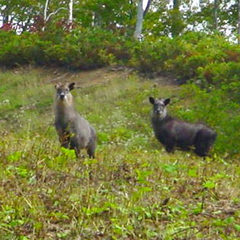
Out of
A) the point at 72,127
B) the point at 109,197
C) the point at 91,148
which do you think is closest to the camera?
the point at 109,197

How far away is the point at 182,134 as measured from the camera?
14.2 metres

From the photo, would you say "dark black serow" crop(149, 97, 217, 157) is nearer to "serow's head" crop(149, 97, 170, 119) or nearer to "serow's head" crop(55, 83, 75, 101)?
"serow's head" crop(149, 97, 170, 119)

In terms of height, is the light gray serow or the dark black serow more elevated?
the light gray serow

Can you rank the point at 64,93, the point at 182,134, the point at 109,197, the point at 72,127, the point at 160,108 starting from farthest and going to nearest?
1. the point at 160,108
2. the point at 182,134
3. the point at 64,93
4. the point at 72,127
5. the point at 109,197

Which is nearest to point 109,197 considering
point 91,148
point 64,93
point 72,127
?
point 72,127

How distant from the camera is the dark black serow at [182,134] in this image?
45.7 ft

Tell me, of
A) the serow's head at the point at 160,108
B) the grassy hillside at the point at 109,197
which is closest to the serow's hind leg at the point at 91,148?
the grassy hillside at the point at 109,197

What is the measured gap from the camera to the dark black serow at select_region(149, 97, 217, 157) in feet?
45.7

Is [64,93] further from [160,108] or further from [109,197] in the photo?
[109,197]

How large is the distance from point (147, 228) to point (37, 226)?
0.94 metres

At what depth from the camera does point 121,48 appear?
82.8 ft

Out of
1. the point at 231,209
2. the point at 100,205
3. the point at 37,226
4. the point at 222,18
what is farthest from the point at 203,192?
the point at 222,18

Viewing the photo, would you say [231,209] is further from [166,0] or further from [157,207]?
[166,0]

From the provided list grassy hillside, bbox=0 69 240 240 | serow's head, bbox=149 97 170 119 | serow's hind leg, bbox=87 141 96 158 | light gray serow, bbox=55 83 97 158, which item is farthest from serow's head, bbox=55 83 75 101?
grassy hillside, bbox=0 69 240 240
